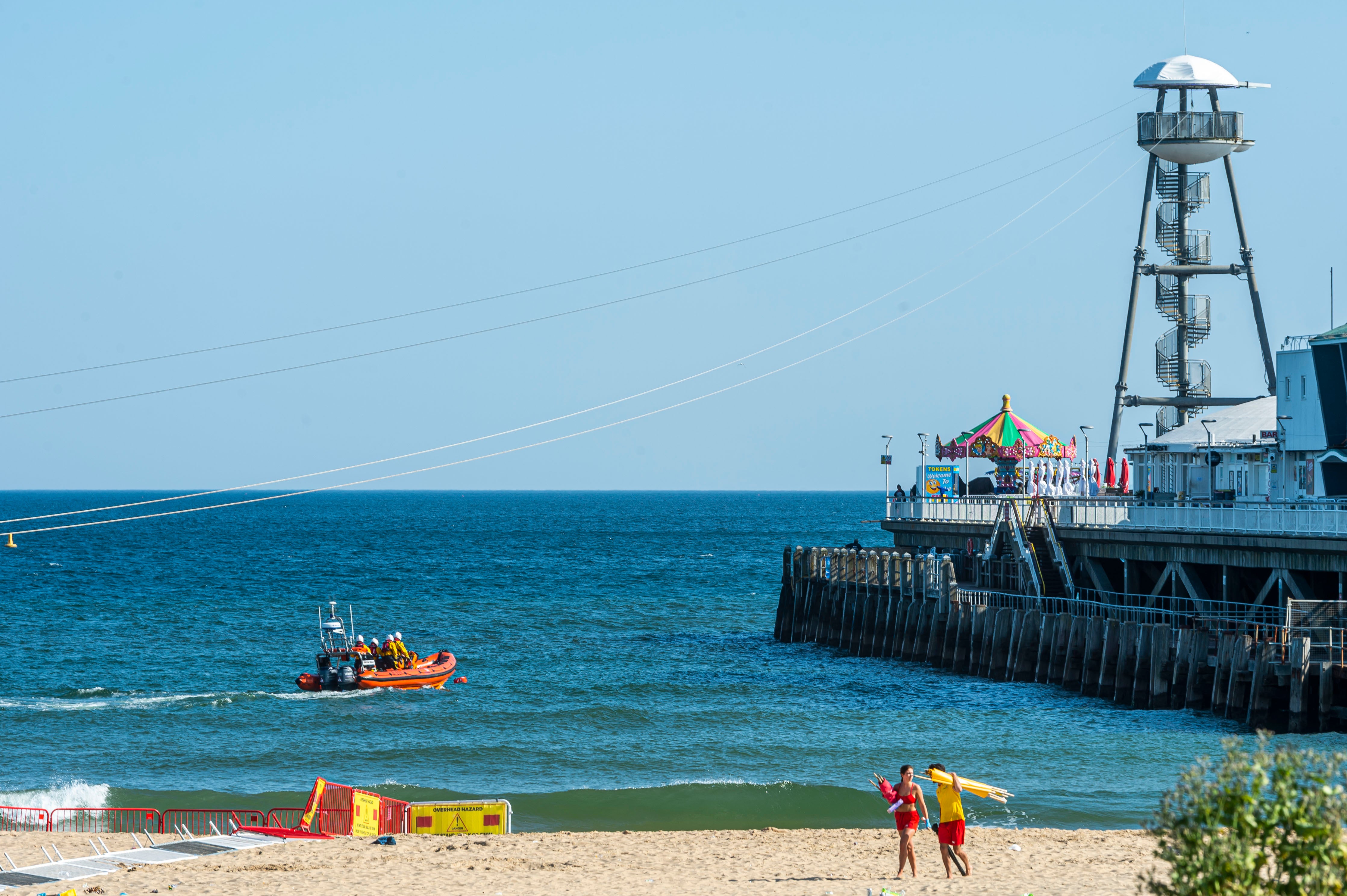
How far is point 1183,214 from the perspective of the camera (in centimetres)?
5272

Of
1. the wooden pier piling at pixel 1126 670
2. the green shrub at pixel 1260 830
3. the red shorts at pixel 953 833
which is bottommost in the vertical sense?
the red shorts at pixel 953 833

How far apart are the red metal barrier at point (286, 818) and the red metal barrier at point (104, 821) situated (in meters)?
1.80

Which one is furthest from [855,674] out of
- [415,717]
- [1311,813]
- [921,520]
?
[1311,813]

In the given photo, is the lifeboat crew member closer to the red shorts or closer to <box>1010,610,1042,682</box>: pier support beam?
<box>1010,610,1042,682</box>: pier support beam

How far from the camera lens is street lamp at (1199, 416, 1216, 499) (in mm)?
40244

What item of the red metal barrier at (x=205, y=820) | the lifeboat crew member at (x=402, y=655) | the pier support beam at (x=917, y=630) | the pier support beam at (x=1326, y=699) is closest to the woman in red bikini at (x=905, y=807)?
the red metal barrier at (x=205, y=820)

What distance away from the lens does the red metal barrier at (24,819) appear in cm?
2362

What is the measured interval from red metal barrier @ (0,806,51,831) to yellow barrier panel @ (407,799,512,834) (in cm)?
644

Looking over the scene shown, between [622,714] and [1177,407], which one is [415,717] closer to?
[622,714]

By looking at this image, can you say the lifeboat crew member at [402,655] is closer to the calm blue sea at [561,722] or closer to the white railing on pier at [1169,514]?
the calm blue sea at [561,722]

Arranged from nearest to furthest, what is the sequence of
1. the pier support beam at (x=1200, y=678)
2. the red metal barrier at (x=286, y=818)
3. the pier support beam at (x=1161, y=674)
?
1. the red metal barrier at (x=286, y=818)
2. the pier support beam at (x=1200, y=678)
3. the pier support beam at (x=1161, y=674)

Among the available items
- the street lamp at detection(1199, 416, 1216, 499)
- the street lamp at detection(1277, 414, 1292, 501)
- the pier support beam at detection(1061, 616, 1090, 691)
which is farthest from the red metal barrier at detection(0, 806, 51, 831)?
the street lamp at detection(1277, 414, 1292, 501)

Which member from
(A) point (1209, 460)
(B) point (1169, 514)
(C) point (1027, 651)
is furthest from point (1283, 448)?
(C) point (1027, 651)

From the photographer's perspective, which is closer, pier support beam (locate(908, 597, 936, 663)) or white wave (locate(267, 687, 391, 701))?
white wave (locate(267, 687, 391, 701))
